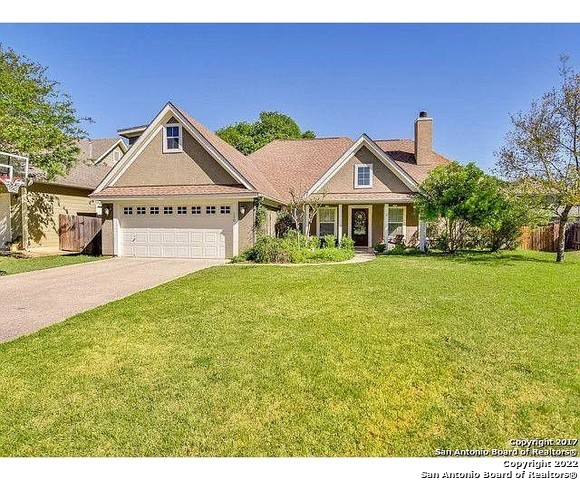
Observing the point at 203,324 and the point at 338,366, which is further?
the point at 203,324

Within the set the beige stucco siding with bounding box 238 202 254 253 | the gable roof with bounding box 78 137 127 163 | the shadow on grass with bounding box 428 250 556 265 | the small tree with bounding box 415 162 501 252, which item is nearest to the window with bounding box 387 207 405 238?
the small tree with bounding box 415 162 501 252

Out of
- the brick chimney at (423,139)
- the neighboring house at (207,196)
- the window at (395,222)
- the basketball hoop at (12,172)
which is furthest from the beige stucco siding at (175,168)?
the brick chimney at (423,139)

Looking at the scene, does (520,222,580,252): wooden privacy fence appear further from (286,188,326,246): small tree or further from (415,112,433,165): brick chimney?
→ (286,188,326,246): small tree

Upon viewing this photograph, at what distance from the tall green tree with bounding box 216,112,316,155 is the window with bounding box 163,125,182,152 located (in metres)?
24.2

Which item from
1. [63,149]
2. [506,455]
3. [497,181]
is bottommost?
[506,455]

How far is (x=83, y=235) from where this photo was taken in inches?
795

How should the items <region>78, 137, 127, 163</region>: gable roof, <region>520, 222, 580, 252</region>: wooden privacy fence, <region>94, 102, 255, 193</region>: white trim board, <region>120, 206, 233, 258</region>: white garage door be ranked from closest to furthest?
1. <region>94, 102, 255, 193</region>: white trim board
2. <region>120, 206, 233, 258</region>: white garage door
3. <region>520, 222, 580, 252</region>: wooden privacy fence
4. <region>78, 137, 127, 163</region>: gable roof

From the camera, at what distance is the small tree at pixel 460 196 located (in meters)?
16.5

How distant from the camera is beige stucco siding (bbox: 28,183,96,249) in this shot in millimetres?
20109

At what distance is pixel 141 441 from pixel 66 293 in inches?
289

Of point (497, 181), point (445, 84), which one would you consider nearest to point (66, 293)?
point (445, 84)

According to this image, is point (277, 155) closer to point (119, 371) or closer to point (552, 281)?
point (552, 281)
